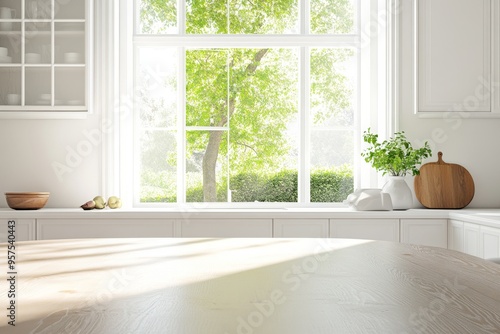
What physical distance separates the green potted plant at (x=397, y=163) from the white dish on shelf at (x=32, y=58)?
230 cm

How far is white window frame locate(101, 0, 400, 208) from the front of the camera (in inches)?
175

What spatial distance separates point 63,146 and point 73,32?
0.81 meters

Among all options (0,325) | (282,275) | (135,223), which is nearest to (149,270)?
(282,275)

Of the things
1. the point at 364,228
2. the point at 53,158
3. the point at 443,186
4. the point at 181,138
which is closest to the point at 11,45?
the point at 53,158

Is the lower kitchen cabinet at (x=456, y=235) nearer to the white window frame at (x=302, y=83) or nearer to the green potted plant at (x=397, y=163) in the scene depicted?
the green potted plant at (x=397, y=163)

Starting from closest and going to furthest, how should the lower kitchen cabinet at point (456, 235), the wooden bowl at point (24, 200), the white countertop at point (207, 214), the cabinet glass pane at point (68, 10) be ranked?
1. the lower kitchen cabinet at point (456, 235)
2. the white countertop at point (207, 214)
3. the wooden bowl at point (24, 200)
4. the cabinet glass pane at point (68, 10)

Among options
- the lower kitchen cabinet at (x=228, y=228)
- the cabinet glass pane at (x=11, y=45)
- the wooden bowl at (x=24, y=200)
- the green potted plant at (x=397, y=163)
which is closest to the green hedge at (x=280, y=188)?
the green potted plant at (x=397, y=163)

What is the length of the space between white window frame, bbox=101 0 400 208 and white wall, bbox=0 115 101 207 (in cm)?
12

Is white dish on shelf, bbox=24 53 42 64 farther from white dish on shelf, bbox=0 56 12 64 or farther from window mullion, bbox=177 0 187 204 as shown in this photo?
window mullion, bbox=177 0 187 204

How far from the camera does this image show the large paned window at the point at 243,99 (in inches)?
186

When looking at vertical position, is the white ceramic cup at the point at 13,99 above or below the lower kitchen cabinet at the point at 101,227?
above

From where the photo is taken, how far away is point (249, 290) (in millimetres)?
1201

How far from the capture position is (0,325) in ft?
2.92

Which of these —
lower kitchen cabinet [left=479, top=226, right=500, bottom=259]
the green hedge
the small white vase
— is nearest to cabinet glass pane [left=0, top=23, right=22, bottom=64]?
the green hedge
